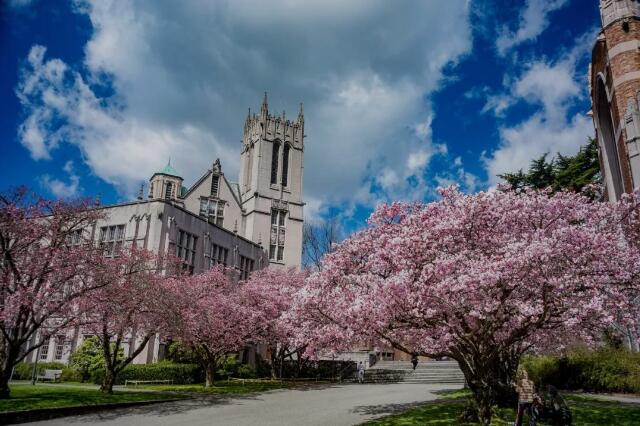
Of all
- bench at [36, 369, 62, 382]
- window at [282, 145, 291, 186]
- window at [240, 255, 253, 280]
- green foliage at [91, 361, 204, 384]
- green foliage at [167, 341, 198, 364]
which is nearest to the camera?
bench at [36, 369, 62, 382]

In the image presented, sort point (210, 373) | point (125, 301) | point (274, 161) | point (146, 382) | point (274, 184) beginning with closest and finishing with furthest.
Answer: point (125, 301) < point (210, 373) < point (146, 382) < point (274, 184) < point (274, 161)

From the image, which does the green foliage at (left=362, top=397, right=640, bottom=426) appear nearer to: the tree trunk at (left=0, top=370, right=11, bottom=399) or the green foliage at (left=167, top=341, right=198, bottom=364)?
the tree trunk at (left=0, top=370, right=11, bottom=399)

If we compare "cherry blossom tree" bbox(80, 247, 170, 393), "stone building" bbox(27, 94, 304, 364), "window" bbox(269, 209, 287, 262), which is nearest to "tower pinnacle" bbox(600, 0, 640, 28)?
"cherry blossom tree" bbox(80, 247, 170, 393)

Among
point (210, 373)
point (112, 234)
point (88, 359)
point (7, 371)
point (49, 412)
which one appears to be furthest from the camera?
point (112, 234)

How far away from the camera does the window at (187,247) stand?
3683cm

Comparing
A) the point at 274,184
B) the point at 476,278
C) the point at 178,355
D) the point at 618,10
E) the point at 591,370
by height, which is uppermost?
the point at 274,184

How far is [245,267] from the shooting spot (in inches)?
1815

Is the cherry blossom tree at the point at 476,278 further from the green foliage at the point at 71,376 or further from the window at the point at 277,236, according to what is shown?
the window at the point at 277,236

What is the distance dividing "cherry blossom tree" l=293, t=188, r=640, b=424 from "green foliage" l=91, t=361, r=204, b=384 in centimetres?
1839

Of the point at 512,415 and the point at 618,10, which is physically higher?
the point at 618,10

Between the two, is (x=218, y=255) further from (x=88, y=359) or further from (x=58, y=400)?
(x=58, y=400)

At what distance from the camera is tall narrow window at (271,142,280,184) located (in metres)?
55.6

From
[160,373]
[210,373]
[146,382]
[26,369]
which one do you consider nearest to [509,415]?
[210,373]

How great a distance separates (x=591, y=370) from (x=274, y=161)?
135 feet
